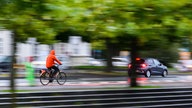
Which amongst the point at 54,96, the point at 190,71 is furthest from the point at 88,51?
the point at 54,96

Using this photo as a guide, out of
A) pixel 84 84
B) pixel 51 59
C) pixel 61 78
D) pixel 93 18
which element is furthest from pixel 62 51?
pixel 93 18

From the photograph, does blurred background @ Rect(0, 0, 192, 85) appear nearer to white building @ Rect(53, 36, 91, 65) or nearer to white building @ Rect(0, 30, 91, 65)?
white building @ Rect(0, 30, 91, 65)

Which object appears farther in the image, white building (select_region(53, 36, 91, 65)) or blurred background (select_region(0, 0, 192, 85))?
white building (select_region(53, 36, 91, 65))

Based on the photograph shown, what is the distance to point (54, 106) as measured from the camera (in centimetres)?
1324

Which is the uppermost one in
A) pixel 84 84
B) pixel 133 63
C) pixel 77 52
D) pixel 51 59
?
pixel 51 59

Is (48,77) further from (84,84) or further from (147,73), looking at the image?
(147,73)

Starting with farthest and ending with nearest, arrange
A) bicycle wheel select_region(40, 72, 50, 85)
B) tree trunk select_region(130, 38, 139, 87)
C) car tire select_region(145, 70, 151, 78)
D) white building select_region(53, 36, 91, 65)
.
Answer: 1. white building select_region(53, 36, 91, 65)
2. car tire select_region(145, 70, 151, 78)
3. bicycle wheel select_region(40, 72, 50, 85)
4. tree trunk select_region(130, 38, 139, 87)

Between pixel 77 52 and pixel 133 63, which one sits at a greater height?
pixel 133 63

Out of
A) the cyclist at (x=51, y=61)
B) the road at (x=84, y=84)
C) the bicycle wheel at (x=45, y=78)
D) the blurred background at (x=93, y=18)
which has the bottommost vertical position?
the road at (x=84, y=84)

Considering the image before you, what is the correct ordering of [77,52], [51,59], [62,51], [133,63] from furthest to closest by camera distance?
[77,52]
[62,51]
[51,59]
[133,63]

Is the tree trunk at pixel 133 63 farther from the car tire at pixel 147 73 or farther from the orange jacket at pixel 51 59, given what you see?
the car tire at pixel 147 73

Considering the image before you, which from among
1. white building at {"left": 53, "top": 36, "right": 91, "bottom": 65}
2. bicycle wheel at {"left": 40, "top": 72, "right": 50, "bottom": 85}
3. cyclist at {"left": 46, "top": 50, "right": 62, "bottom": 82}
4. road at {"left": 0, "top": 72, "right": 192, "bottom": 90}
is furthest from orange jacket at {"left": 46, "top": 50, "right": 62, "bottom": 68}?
white building at {"left": 53, "top": 36, "right": 91, "bottom": 65}

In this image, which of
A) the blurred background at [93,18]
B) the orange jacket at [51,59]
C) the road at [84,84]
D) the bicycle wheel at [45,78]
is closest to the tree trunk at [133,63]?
the road at [84,84]

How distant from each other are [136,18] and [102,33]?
0.59 metres
